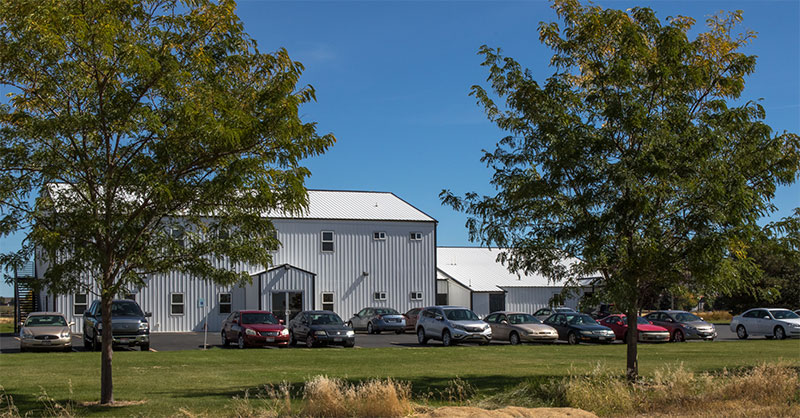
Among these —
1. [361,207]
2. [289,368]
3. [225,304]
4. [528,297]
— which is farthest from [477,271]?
[289,368]

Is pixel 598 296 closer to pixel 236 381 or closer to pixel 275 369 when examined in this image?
pixel 236 381

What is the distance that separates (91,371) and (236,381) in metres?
4.62

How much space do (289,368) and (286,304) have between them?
→ 22.3 metres

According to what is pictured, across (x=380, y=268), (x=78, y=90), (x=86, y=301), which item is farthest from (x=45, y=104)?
(x=380, y=268)

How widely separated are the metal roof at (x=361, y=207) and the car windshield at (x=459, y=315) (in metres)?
14.9

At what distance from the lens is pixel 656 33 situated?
13.1 metres

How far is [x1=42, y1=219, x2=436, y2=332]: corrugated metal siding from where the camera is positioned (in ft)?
141

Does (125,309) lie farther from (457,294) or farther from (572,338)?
(457,294)

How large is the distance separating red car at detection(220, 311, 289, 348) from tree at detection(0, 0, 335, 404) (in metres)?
15.0

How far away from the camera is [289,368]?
A: 1925cm

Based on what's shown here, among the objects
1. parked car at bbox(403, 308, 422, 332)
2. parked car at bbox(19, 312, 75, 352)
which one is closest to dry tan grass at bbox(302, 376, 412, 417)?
parked car at bbox(19, 312, 75, 352)

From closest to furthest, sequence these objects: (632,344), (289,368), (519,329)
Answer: (632,344), (289,368), (519,329)

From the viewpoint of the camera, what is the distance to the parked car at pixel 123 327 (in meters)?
25.4

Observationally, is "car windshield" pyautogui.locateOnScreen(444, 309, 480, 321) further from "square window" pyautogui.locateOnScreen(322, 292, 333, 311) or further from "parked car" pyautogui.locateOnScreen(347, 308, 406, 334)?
"square window" pyautogui.locateOnScreen(322, 292, 333, 311)
